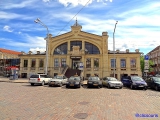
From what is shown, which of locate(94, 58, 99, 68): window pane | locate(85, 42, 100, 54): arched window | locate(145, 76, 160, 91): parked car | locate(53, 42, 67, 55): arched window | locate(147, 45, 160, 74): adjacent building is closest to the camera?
locate(145, 76, 160, 91): parked car

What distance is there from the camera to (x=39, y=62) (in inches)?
1608

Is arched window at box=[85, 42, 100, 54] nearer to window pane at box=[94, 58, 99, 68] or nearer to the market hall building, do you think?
the market hall building

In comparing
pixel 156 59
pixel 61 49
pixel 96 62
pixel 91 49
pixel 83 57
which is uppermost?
pixel 61 49

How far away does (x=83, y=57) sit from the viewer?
38.1 m

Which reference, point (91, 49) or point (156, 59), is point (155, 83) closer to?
point (91, 49)

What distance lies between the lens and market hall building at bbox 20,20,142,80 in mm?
37438

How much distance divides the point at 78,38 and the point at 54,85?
67.3 feet

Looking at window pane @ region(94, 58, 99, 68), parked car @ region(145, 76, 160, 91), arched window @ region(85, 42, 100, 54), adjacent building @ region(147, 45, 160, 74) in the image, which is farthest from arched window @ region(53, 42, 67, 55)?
adjacent building @ region(147, 45, 160, 74)

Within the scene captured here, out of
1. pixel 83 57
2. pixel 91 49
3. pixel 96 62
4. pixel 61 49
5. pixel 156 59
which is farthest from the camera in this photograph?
pixel 156 59

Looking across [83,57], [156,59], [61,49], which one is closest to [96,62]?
[83,57]

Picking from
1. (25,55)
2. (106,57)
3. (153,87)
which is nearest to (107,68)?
(106,57)

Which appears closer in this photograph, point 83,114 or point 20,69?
point 83,114

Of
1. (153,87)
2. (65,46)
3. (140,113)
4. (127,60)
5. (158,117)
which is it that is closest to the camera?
(158,117)

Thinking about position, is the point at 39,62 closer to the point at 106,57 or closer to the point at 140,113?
the point at 106,57
